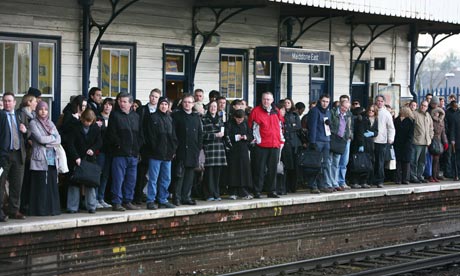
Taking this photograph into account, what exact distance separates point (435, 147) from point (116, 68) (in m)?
6.89

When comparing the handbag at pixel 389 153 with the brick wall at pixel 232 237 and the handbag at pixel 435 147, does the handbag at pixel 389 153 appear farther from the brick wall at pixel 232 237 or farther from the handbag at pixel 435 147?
the handbag at pixel 435 147

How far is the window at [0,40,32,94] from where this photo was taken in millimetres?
15891

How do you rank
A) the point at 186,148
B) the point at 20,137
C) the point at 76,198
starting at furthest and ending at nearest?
the point at 186,148
the point at 76,198
the point at 20,137

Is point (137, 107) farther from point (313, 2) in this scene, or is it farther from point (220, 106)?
point (313, 2)

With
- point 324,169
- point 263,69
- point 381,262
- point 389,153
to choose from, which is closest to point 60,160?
point 381,262

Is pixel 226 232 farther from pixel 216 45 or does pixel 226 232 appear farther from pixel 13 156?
pixel 216 45

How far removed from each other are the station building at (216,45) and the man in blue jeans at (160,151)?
2.36 meters

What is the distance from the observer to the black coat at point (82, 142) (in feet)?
46.4

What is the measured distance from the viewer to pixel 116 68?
18016 millimetres

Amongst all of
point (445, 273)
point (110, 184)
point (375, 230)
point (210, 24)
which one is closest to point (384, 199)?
point (375, 230)

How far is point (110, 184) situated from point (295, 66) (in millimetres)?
8555

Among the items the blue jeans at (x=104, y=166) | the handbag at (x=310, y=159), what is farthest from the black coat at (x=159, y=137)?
the handbag at (x=310, y=159)

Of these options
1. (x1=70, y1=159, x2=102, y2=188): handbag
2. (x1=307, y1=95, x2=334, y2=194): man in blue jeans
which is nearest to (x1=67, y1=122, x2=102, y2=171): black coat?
(x1=70, y1=159, x2=102, y2=188): handbag

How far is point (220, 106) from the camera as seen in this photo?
54.0 feet
